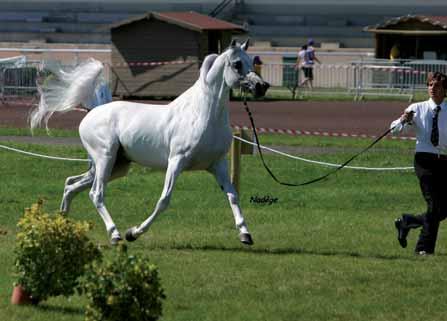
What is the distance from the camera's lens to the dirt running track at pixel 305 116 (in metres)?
31.1

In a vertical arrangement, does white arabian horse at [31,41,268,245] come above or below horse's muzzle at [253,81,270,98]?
below

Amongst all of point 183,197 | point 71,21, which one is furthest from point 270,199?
point 71,21

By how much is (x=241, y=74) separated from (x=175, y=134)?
3.09ft

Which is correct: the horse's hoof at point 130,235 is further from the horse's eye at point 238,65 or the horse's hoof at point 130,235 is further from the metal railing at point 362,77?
the metal railing at point 362,77

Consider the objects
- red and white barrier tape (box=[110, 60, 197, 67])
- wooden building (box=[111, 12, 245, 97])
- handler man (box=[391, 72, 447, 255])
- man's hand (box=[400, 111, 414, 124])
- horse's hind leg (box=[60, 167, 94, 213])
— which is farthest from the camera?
red and white barrier tape (box=[110, 60, 197, 67])

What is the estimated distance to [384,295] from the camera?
1098 cm

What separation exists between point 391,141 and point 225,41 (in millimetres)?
15333

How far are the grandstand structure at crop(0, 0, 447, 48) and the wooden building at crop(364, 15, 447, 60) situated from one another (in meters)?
6.05

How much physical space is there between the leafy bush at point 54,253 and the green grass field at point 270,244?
16.2 inches

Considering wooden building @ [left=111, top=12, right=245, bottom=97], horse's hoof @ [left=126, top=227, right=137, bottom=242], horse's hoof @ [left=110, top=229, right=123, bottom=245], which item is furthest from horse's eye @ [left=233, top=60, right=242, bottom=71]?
wooden building @ [left=111, top=12, right=245, bottom=97]

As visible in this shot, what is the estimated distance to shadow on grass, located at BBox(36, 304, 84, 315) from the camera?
1016cm

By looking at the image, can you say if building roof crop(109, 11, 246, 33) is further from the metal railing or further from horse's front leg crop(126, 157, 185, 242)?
horse's front leg crop(126, 157, 185, 242)

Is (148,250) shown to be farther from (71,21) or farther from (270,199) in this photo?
(71,21)

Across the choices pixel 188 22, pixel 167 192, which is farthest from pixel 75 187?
pixel 188 22
